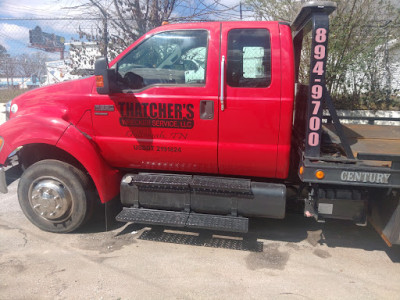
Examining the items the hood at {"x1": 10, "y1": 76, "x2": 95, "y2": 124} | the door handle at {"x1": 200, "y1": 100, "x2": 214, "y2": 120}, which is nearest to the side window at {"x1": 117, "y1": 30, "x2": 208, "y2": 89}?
the door handle at {"x1": 200, "y1": 100, "x2": 214, "y2": 120}

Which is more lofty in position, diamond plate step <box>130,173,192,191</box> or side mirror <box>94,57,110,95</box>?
side mirror <box>94,57,110,95</box>

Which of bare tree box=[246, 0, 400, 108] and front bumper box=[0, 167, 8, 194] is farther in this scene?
bare tree box=[246, 0, 400, 108]

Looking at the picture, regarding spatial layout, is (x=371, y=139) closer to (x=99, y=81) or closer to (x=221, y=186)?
(x=221, y=186)

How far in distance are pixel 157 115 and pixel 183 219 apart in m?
1.18

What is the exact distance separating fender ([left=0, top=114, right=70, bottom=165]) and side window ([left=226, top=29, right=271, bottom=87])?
1.97m

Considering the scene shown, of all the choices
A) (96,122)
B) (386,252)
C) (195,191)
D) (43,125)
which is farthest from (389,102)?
(43,125)

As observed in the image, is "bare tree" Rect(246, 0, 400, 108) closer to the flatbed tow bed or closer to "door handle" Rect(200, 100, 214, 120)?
the flatbed tow bed

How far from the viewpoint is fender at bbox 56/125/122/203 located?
11.9 ft

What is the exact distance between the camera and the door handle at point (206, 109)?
3396 millimetres

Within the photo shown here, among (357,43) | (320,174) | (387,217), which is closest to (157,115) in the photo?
(320,174)

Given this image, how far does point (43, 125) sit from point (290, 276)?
310cm

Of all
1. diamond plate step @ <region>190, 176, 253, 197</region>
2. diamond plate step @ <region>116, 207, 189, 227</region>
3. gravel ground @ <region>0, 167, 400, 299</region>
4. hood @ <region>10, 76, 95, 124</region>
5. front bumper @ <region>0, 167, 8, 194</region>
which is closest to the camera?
gravel ground @ <region>0, 167, 400, 299</region>

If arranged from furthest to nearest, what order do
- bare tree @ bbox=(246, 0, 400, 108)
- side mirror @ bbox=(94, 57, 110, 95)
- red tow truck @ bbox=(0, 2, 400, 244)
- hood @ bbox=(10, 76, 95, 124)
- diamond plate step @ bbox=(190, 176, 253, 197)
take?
bare tree @ bbox=(246, 0, 400, 108) < hood @ bbox=(10, 76, 95, 124) < diamond plate step @ bbox=(190, 176, 253, 197) < side mirror @ bbox=(94, 57, 110, 95) < red tow truck @ bbox=(0, 2, 400, 244)

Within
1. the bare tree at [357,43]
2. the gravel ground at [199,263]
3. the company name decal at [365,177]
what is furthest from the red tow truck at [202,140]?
the bare tree at [357,43]
